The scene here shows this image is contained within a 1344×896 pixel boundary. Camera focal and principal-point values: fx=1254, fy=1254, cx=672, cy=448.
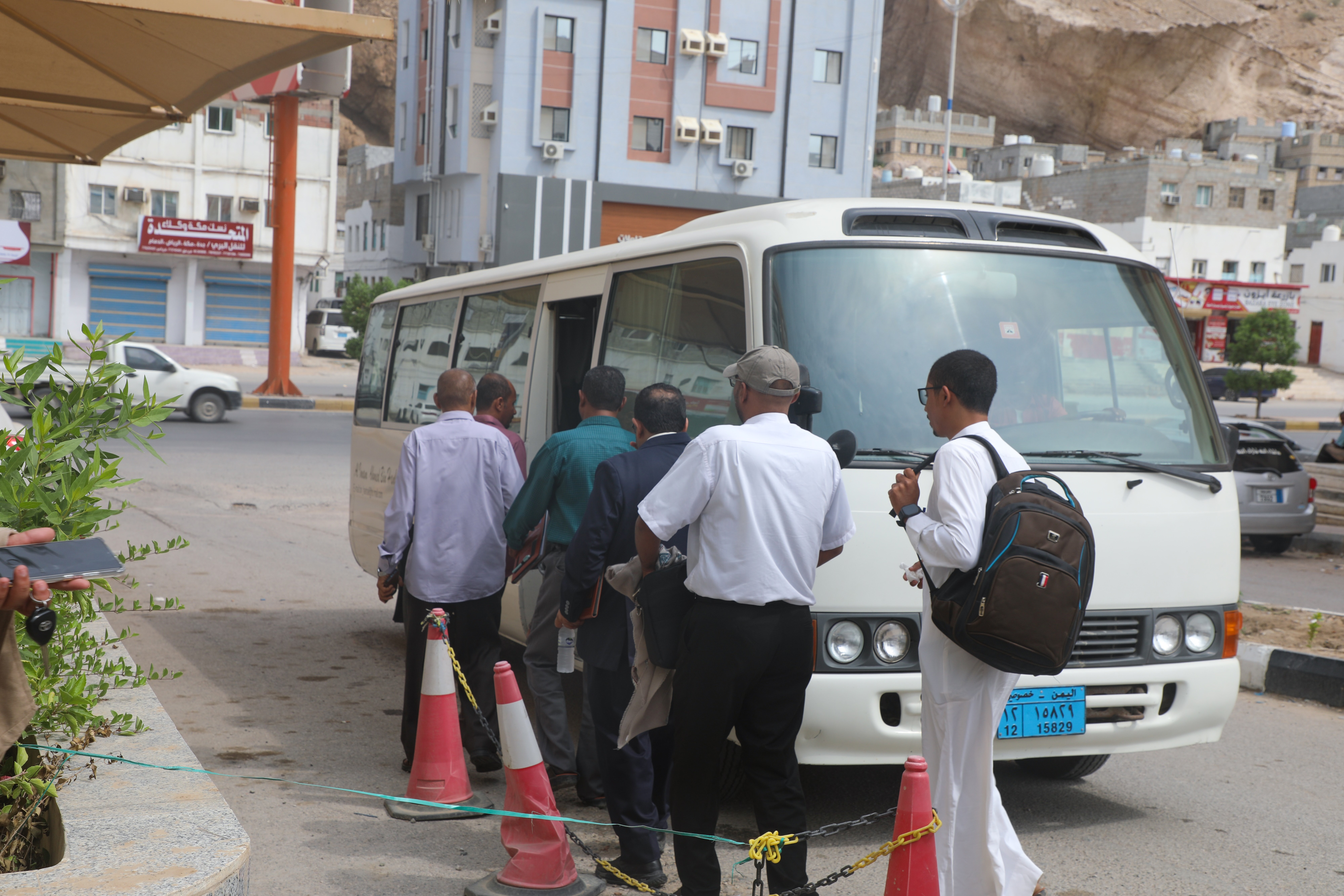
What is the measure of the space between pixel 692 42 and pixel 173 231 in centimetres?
1899

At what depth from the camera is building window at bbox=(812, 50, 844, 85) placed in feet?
150

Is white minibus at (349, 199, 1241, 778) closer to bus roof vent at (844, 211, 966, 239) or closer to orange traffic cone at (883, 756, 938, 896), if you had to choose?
bus roof vent at (844, 211, 966, 239)

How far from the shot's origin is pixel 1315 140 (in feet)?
292

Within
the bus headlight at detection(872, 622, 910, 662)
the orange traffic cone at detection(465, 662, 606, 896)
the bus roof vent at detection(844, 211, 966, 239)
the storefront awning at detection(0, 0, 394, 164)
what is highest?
the storefront awning at detection(0, 0, 394, 164)

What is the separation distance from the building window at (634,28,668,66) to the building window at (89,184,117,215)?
60.8 feet

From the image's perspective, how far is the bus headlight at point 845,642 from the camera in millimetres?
4559

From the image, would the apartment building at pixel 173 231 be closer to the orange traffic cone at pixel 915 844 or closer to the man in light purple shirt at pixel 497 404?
the man in light purple shirt at pixel 497 404

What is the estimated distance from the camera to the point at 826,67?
4597 centimetres

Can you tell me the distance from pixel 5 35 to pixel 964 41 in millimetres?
95977

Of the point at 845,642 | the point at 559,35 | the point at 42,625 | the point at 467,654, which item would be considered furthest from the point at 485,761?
the point at 559,35

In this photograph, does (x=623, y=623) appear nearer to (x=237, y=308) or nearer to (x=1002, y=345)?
(x=1002, y=345)

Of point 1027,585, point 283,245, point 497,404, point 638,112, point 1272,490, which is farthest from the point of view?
point 638,112

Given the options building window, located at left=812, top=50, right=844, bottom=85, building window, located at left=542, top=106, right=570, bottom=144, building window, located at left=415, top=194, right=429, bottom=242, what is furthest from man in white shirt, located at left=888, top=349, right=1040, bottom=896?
building window, located at left=415, top=194, right=429, bottom=242

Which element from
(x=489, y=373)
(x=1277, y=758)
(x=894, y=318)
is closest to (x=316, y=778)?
(x=489, y=373)
